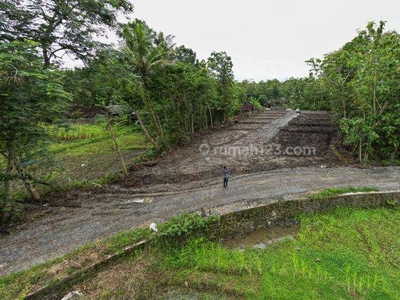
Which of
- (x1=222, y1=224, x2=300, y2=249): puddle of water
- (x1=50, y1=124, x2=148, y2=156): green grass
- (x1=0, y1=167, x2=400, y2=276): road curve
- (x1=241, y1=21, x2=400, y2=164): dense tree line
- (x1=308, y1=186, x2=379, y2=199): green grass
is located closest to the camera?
(x1=0, y1=167, x2=400, y2=276): road curve

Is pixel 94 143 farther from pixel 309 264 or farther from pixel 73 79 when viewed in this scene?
pixel 309 264

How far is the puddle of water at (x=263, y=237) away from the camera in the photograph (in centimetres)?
479

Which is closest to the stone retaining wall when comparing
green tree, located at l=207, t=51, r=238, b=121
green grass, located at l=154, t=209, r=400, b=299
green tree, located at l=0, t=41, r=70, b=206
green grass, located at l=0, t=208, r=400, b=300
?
green grass, located at l=0, t=208, r=400, b=300

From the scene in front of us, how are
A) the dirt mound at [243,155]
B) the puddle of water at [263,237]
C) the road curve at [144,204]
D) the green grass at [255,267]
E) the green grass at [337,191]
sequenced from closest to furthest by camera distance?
1. the green grass at [255,267]
2. the road curve at [144,204]
3. the puddle of water at [263,237]
4. the green grass at [337,191]
5. the dirt mound at [243,155]

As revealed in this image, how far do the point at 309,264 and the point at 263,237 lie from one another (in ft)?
3.90

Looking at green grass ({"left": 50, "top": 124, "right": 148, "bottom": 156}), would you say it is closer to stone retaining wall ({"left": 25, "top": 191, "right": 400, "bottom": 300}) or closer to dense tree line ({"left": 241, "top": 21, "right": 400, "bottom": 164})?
stone retaining wall ({"left": 25, "top": 191, "right": 400, "bottom": 300})

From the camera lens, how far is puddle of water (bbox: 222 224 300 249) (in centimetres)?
479

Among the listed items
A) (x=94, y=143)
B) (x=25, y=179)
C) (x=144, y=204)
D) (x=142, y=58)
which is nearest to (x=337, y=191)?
(x=144, y=204)

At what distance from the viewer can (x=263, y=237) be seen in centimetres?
504

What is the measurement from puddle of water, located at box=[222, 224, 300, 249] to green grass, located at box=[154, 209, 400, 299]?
0.23 meters

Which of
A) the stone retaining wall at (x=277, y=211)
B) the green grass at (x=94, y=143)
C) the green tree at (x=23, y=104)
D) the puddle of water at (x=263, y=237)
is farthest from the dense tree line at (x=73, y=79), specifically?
the puddle of water at (x=263, y=237)

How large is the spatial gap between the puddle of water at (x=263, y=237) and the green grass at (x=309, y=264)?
0.23 metres

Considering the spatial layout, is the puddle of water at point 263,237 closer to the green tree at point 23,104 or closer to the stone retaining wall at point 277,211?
the stone retaining wall at point 277,211

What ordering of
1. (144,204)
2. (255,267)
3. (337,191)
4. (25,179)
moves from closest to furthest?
(255,267) < (337,191) < (25,179) < (144,204)
